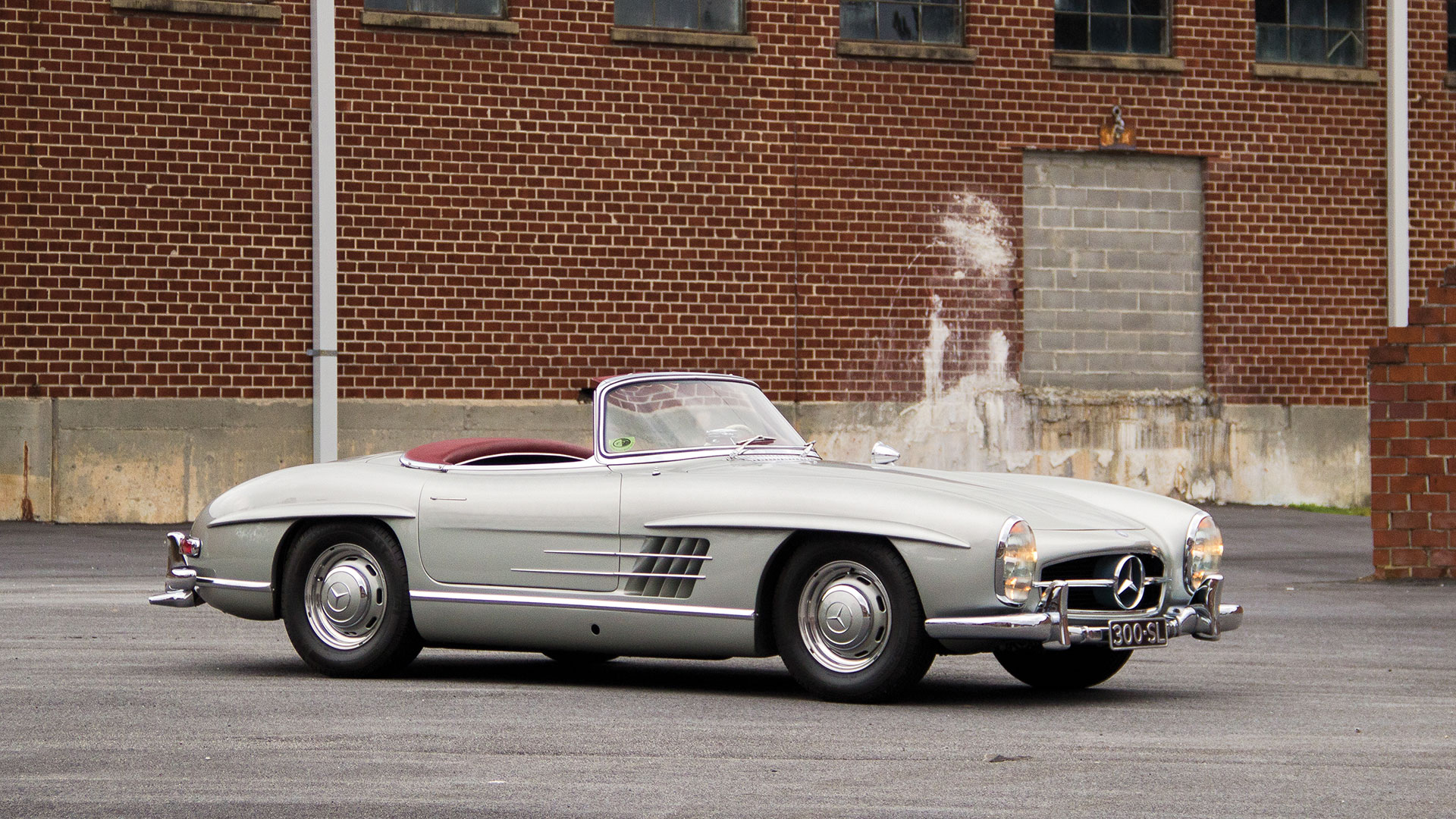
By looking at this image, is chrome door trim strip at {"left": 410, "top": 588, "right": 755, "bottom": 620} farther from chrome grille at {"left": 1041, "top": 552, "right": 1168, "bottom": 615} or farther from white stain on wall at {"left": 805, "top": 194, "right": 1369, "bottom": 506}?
white stain on wall at {"left": 805, "top": 194, "right": 1369, "bottom": 506}

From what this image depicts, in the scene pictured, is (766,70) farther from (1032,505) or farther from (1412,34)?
(1032,505)

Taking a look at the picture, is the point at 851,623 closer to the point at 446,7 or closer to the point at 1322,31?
the point at 446,7

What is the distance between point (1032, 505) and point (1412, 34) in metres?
15.9

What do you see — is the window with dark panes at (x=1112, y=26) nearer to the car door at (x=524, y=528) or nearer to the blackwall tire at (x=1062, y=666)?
the blackwall tire at (x=1062, y=666)

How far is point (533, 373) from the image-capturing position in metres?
18.2

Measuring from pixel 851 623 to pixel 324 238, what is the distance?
1163cm

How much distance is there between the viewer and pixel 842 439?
18875 mm

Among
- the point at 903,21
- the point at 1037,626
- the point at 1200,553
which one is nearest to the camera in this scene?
the point at 1037,626

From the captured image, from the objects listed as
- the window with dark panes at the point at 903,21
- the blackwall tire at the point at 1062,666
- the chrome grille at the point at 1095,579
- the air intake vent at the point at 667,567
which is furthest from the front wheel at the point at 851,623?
the window with dark panes at the point at 903,21

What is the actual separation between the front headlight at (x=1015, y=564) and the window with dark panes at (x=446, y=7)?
12584mm

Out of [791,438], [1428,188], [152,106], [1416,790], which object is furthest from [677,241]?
[1416,790]

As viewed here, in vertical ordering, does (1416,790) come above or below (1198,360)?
below

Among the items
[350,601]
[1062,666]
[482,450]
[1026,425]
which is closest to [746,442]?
[482,450]

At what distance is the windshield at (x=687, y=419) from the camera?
7.67 metres
